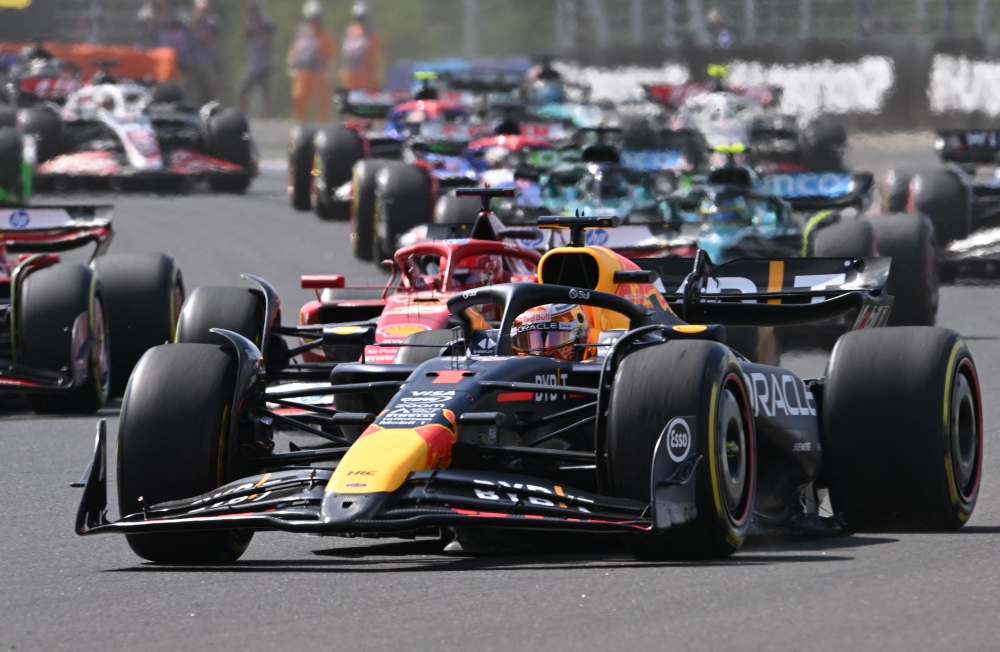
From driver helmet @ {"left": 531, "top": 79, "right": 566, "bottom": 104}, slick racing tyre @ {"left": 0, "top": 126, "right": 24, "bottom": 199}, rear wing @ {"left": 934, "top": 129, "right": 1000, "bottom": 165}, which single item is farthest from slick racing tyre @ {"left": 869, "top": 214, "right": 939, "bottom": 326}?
driver helmet @ {"left": 531, "top": 79, "right": 566, "bottom": 104}

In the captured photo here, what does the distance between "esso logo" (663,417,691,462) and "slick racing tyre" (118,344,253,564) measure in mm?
1682

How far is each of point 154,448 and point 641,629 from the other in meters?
2.35

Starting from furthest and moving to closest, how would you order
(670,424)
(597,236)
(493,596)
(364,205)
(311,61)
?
1. (311,61)
2. (364,205)
3. (597,236)
4. (670,424)
5. (493,596)

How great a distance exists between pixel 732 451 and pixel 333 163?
17635 millimetres

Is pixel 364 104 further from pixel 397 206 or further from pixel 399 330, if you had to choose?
pixel 399 330

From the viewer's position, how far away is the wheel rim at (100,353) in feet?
39.8

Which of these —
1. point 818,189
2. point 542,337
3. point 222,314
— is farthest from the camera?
point 818,189

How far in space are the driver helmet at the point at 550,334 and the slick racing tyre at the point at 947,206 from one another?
11297 mm

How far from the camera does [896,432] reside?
753 cm

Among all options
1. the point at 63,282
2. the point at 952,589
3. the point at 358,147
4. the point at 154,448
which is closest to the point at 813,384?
the point at 952,589

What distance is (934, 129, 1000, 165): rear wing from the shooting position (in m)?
19.8

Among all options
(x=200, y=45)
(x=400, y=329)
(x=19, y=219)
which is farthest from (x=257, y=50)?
(x=400, y=329)

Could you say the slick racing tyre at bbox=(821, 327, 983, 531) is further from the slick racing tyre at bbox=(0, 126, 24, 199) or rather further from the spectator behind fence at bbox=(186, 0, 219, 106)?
the spectator behind fence at bbox=(186, 0, 219, 106)

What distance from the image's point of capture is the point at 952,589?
600cm
